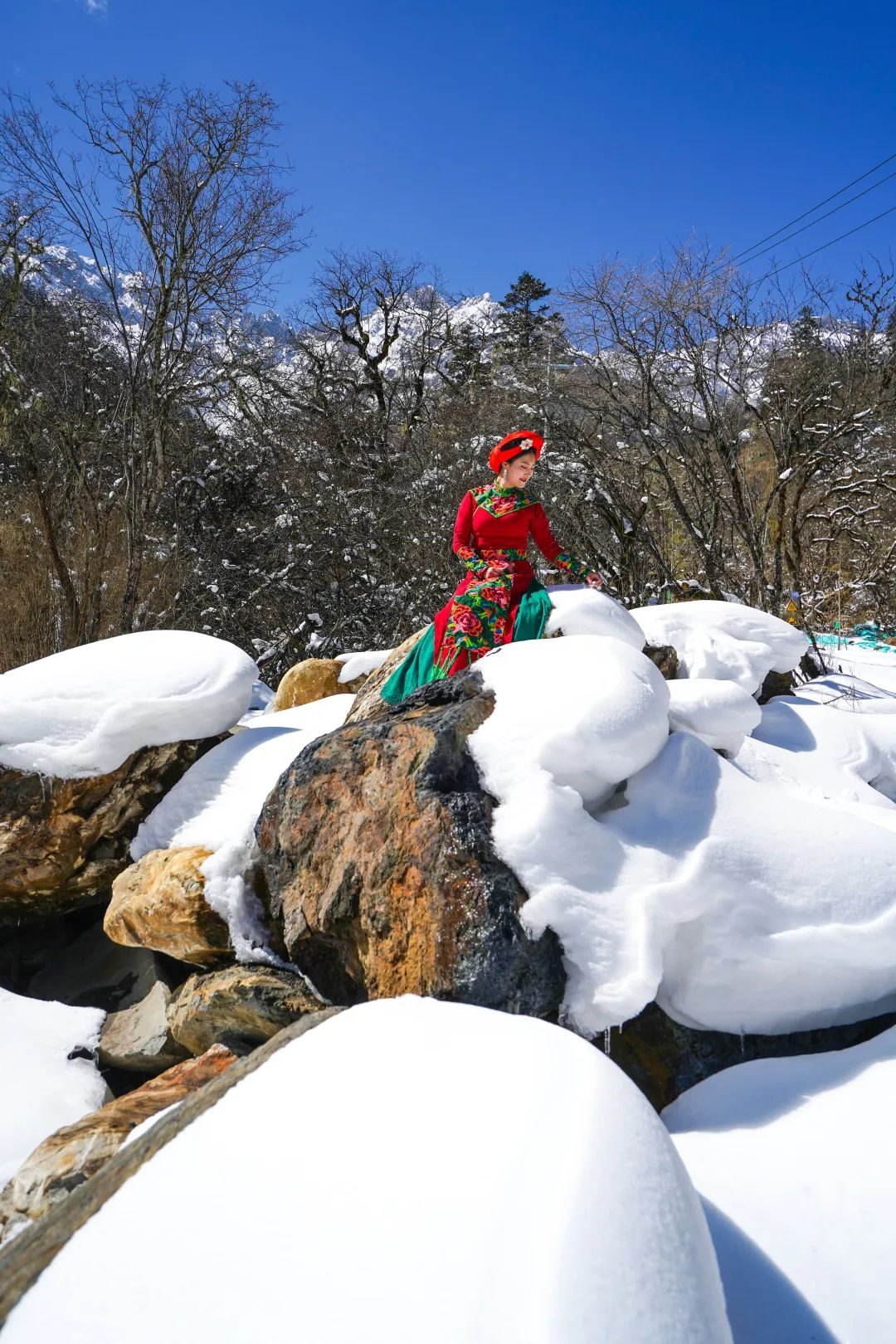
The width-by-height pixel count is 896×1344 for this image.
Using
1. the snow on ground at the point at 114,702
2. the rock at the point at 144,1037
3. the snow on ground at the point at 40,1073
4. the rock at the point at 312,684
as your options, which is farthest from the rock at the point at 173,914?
the rock at the point at 312,684

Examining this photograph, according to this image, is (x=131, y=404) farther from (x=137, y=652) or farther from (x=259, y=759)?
(x=259, y=759)

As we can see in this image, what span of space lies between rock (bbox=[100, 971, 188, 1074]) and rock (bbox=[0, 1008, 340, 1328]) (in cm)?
114

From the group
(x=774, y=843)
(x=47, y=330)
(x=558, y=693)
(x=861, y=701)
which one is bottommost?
(x=861, y=701)

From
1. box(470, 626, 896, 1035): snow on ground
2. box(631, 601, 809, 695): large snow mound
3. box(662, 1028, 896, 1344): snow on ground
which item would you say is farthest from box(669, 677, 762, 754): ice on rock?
box(662, 1028, 896, 1344): snow on ground

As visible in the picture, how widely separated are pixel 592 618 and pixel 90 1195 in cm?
263

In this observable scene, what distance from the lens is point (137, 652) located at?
3.26 m

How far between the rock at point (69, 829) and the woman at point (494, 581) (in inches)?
44.7

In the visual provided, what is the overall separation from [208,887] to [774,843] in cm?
164

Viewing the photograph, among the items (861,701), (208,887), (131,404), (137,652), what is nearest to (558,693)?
(208,887)

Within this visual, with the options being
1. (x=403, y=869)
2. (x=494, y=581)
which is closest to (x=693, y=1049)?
(x=403, y=869)

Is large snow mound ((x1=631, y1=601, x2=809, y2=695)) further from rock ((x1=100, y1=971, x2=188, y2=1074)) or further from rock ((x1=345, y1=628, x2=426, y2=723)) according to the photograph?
rock ((x1=100, y1=971, x2=188, y2=1074))

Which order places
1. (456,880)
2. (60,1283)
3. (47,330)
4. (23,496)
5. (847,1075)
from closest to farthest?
(60,1283)
(847,1075)
(456,880)
(23,496)
(47,330)

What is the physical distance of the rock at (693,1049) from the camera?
1646 mm

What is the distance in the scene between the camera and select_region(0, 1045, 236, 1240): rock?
5.45 ft
